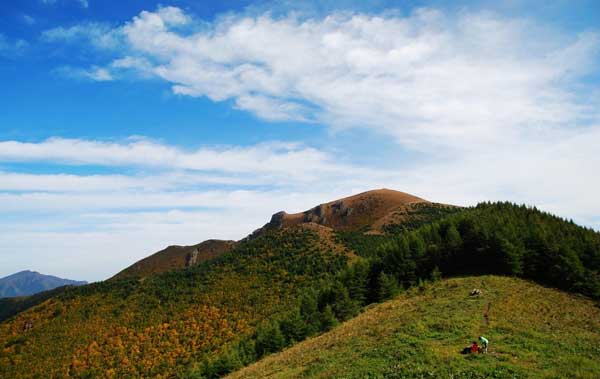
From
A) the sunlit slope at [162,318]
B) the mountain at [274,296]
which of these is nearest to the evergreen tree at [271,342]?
the mountain at [274,296]

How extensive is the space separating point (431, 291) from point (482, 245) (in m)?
17.9

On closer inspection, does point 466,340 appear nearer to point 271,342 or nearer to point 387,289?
point 387,289

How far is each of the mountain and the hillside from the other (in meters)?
1.07

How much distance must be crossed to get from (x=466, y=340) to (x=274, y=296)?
109 meters

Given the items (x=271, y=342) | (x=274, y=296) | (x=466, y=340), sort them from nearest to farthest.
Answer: (x=466, y=340), (x=271, y=342), (x=274, y=296)

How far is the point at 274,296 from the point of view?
141m

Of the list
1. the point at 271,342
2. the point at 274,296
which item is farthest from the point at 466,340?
the point at 274,296

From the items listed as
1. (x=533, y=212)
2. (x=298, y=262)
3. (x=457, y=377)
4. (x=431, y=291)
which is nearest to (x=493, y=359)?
(x=457, y=377)

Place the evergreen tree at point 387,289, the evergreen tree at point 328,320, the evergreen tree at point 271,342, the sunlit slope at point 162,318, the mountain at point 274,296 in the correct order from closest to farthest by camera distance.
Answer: the evergreen tree at point 328,320 → the mountain at point 274,296 → the evergreen tree at point 271,342 → the evergreen tree at point 387,289 → the sunlit slope at point 162,318

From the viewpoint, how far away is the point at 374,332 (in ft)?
153

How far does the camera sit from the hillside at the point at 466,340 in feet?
97.2

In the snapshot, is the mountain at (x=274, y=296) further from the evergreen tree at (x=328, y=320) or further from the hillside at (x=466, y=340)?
the hillside at (x=466, y=340)

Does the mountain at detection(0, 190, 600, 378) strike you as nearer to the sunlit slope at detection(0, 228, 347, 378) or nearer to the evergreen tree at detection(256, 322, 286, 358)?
the evergreen tree at detection(256, 322, 286, 358)

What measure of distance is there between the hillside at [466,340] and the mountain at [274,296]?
1.07m
